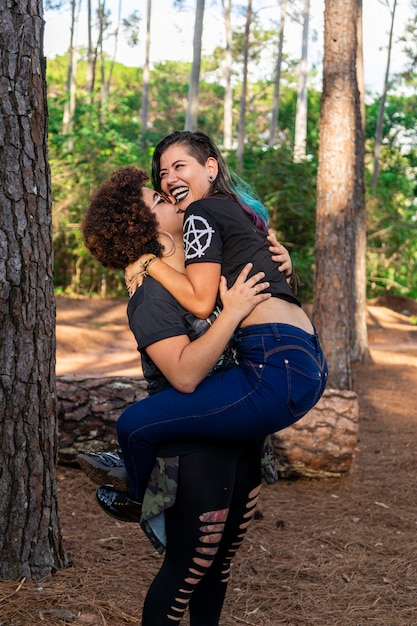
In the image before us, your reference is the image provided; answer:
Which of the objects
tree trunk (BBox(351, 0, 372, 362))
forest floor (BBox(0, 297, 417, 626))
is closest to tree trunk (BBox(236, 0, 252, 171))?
tree trunk (BBox(351, 0, 372, 362))

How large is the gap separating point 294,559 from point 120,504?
1.88 meters

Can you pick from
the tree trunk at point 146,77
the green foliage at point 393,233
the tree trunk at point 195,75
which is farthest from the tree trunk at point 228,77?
the tree trunk at point 195,75

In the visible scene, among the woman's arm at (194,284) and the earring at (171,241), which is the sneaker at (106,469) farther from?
the earring at (171,241)

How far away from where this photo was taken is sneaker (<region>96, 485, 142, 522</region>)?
2467 millimetres

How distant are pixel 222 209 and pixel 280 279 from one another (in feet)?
0.99

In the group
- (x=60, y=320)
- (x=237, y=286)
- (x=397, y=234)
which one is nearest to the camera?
(x=237, y=286)

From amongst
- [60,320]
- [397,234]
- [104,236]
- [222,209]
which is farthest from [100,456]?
[397,234]

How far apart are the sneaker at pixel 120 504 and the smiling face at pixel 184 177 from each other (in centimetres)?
99

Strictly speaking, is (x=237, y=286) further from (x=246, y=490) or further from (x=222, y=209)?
(x=246, y=490)

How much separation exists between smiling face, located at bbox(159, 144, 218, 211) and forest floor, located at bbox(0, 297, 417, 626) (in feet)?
5.63

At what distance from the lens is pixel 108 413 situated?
5195mm

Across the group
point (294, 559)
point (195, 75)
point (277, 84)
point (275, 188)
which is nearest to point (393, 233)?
point (275, 188)

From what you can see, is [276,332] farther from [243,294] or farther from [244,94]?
[244,94]

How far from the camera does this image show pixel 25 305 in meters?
3.08
